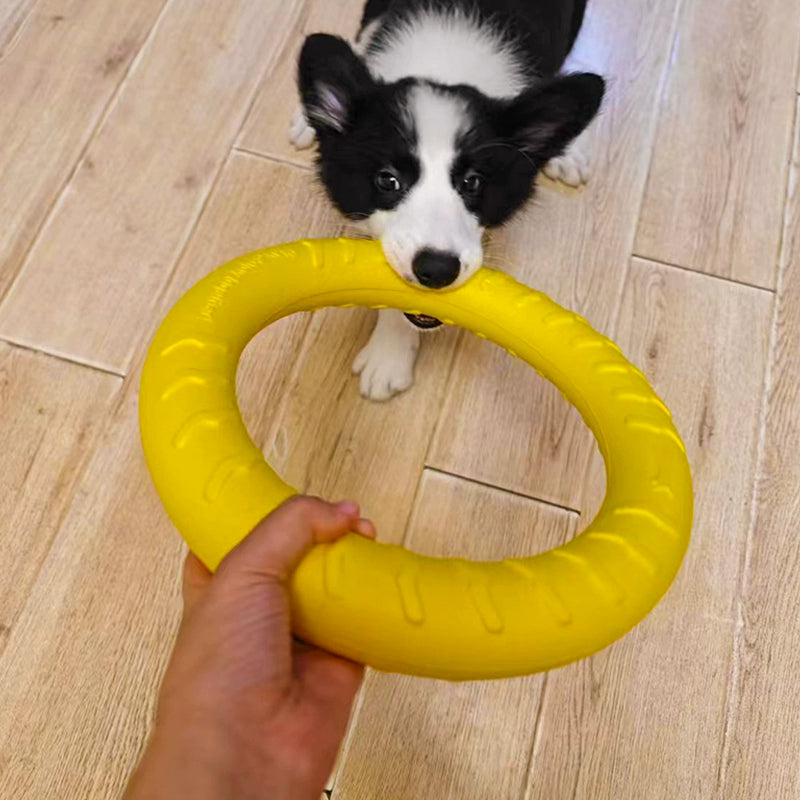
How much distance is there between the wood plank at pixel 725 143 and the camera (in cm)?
186

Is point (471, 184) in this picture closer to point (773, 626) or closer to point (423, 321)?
point (423, 321)

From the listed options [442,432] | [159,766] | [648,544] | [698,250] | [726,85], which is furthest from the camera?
[726,85]

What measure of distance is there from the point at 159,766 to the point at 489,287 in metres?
0.81

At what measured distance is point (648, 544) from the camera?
3.07 ft

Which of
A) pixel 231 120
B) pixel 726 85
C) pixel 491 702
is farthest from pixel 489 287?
pixel 726 85

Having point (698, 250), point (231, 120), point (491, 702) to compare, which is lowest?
point (491, 702)

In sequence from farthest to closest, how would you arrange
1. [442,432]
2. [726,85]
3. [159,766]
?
[726,85]
[442,432]
[159,766]

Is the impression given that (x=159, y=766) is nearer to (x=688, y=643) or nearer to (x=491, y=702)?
(x=491, y=702)

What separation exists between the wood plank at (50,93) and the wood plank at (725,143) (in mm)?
1306

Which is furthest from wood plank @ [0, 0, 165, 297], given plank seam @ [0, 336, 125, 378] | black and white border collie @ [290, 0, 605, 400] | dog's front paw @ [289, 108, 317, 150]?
black and white border collie @ [290, 0, 605, 400]

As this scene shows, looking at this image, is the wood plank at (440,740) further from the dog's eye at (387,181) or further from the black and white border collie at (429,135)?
the dog's eye at (387,181)

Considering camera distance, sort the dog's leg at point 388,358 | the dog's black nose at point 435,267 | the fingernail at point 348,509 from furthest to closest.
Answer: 1. the dog's leg at point 388,358
2. the dog's black nose at point 435,267
3. the fingernail at point 348,509

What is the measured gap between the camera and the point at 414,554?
34.8 inches

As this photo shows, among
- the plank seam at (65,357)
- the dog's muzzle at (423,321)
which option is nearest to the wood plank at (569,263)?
the dog's muzzle at (423,321)
